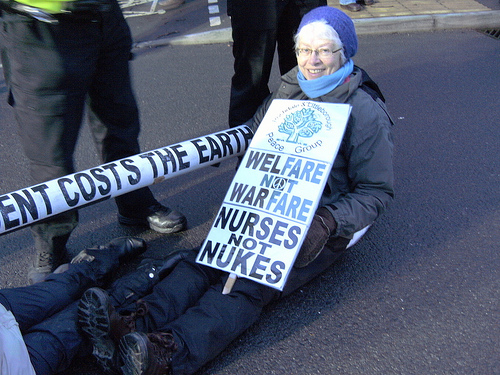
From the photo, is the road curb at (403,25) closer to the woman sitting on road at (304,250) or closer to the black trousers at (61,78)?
the black trousers at (61,78)

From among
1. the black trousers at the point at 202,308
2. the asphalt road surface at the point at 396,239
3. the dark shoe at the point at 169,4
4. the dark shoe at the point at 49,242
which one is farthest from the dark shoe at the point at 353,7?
the dark shoe at the point at 49,242

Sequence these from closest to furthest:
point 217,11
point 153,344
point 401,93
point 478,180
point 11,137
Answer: point 153,344
point 478,180
point 11,137
point 401,93
point 217,11

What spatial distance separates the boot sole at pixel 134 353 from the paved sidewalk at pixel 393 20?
4697 mm

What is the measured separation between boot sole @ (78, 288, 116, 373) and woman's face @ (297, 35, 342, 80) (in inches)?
52.7

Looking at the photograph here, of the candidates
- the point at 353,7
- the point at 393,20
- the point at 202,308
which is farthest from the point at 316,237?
the point at 353,7

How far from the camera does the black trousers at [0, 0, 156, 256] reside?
2.16 metres

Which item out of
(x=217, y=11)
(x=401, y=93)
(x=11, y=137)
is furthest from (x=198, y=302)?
(x=217, y=11)

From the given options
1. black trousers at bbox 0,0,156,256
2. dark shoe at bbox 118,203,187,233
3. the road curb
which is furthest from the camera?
the road curb

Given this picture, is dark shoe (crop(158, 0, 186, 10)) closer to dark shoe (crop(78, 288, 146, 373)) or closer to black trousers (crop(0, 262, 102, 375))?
black trousers (crop(0, 262, 102, 375))

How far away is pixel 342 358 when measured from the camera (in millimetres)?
2195

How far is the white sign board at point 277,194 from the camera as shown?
2230 millimetres

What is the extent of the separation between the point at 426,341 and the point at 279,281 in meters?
0.69

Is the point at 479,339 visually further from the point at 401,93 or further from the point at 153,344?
the point at 401,93

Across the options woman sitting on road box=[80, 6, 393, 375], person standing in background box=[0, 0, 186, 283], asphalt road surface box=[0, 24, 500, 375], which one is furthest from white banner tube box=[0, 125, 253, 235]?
asphalt road surface box=[0, 24, 500, 375]
